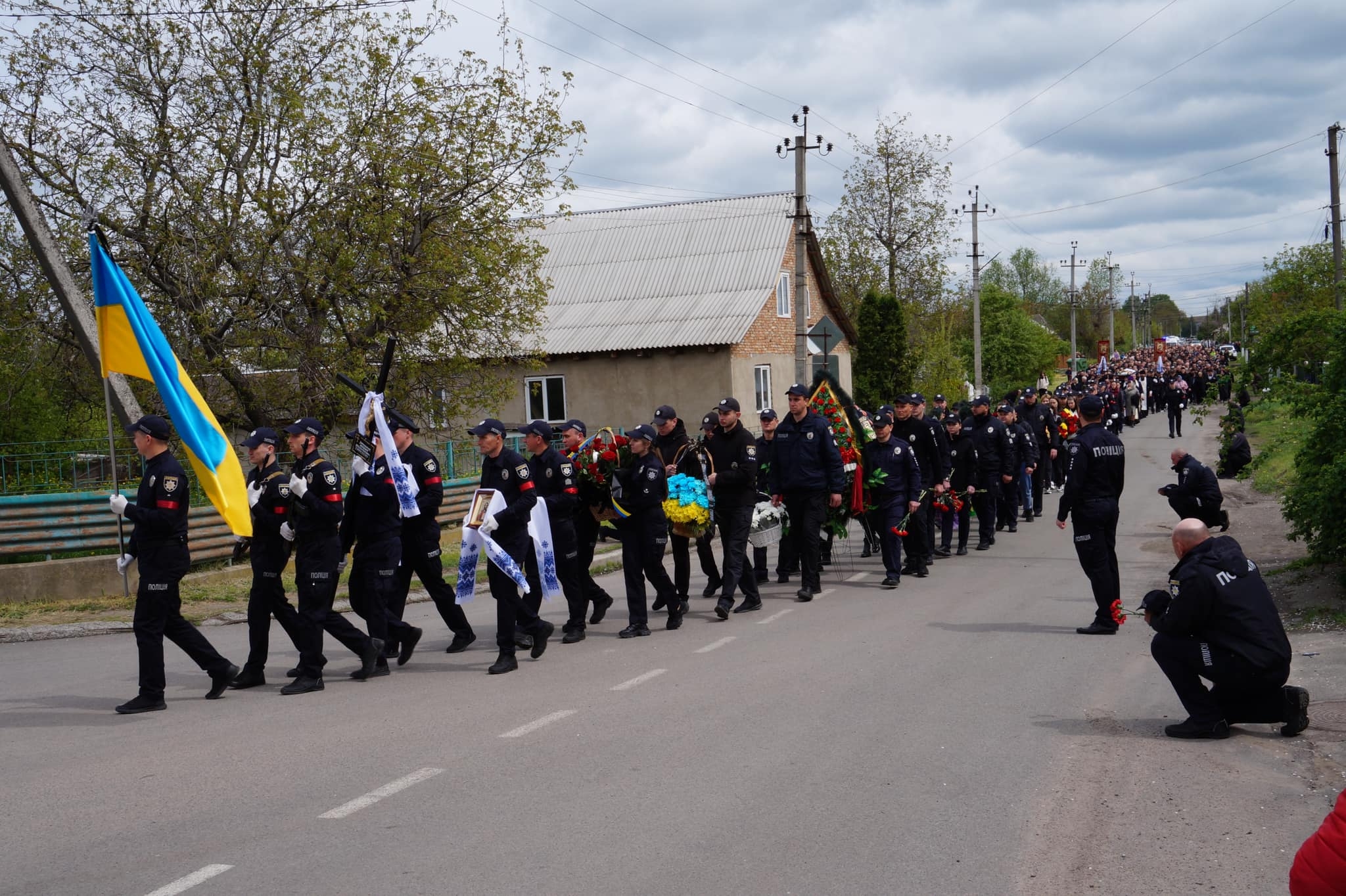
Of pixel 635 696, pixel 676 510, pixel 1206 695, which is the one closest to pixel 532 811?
pixel 635 696

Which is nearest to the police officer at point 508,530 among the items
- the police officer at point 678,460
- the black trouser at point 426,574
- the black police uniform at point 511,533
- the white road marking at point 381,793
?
the black police uniform at point 511,533

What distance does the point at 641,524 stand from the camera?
36.1 feet

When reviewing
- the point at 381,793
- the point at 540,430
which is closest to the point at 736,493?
the point at 540,430

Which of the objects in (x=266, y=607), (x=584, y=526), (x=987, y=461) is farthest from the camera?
(x=987, y=461)

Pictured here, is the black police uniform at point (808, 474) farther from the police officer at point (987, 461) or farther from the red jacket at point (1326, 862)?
the red jacket at point (1326, 862)

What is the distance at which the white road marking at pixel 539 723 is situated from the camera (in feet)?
23.9

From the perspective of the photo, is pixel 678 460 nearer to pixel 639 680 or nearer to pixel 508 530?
pixel 508 530

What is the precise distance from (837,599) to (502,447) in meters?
4.54

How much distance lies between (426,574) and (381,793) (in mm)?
4129

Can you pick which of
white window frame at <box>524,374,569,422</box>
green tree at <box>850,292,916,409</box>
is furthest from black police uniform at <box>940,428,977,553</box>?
green tree at <box>850,292,916,409</box>

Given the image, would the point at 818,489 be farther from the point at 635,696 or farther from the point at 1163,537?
the point at 1163,537

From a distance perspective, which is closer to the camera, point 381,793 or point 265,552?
point 381,793

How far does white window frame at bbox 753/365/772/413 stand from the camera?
36.1m

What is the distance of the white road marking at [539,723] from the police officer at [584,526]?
10.3 feet
